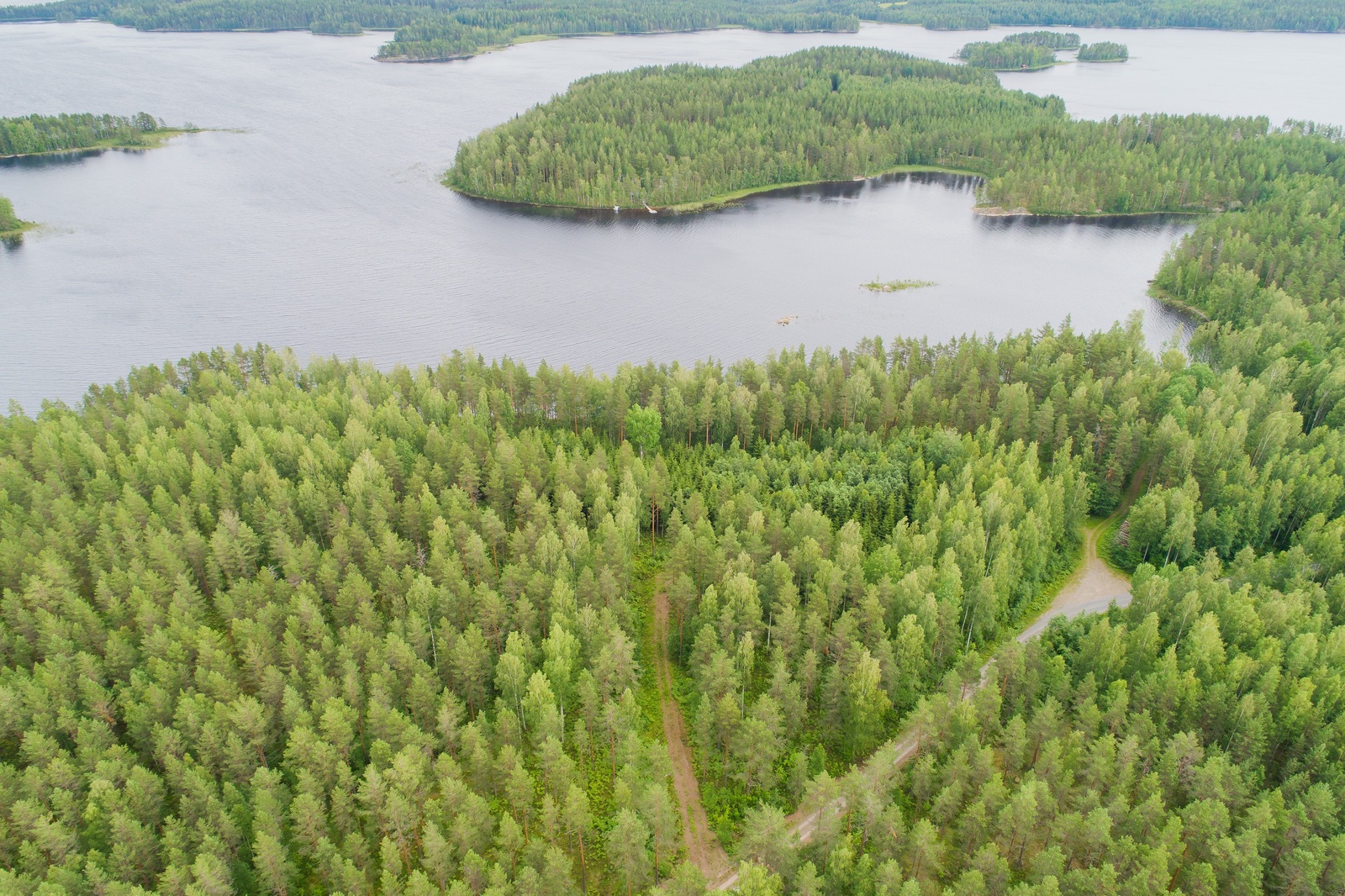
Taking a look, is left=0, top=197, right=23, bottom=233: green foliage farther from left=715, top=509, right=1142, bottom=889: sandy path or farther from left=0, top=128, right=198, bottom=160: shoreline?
left=715, top=509, right=1142, bottom=889: sandy path

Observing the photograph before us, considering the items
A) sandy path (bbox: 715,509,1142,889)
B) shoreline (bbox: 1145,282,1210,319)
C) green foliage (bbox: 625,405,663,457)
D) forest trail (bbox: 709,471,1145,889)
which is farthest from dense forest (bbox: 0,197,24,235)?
shoreline (bbox: 1145,282,1210,319)

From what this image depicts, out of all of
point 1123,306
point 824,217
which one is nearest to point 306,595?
point 1123,306

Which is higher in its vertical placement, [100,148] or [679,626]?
[100,148]

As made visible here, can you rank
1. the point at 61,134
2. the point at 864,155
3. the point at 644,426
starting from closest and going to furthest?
1. the point at 644,426
2. the point at 864,155
3. the point at 61,134

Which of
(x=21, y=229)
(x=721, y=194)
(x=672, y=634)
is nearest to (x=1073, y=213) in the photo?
(x=721, y=194)

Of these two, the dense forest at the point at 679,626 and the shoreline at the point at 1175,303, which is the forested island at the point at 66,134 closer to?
the dense forest at the point at 679,626

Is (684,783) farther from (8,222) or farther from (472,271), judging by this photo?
(8,222)

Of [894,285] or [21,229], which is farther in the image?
[21,229]
